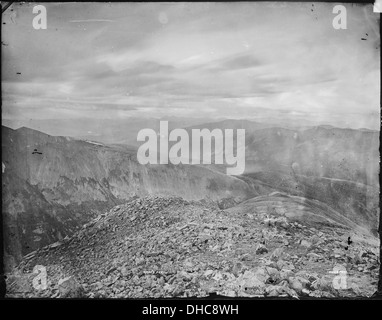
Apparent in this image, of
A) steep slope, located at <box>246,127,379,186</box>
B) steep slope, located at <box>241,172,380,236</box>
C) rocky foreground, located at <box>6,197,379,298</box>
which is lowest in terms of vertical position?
rocky foreground, located at <box>6,197,379,298</box>

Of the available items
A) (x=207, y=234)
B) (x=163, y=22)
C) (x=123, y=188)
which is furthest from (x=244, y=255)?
(x=163, y=22)

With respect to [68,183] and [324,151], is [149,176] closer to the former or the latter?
[68,183]

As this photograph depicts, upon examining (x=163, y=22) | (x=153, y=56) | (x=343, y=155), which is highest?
(x=163, y=22)

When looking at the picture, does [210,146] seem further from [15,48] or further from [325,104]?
[15,48]

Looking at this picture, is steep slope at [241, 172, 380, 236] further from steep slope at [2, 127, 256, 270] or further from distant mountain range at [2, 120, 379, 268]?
steep slope at [2, 127, 256, 270]

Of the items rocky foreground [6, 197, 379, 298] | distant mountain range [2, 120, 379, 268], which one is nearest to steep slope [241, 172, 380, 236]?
distant mountain range [2, 120, 379, 268]

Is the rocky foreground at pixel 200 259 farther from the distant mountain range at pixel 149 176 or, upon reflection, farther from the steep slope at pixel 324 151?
the steep slope at pixel 324 151
